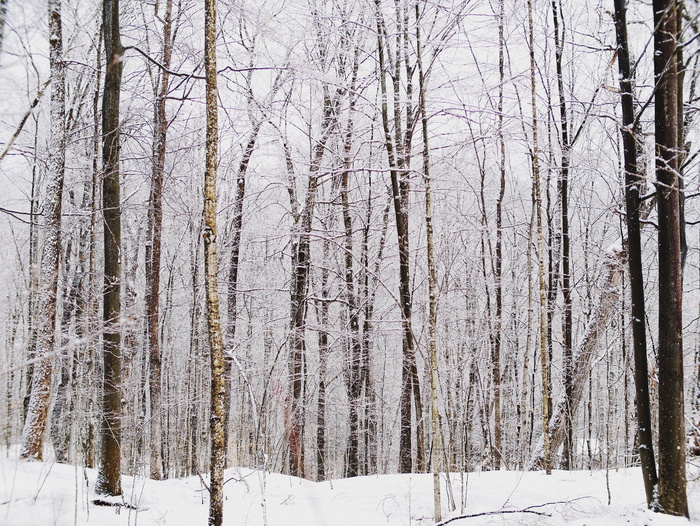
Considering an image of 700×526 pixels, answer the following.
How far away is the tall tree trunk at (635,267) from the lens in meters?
3.97

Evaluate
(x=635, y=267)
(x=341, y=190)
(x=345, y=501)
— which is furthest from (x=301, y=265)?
(x=635, y=267)

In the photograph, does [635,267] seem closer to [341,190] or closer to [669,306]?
[669,306]

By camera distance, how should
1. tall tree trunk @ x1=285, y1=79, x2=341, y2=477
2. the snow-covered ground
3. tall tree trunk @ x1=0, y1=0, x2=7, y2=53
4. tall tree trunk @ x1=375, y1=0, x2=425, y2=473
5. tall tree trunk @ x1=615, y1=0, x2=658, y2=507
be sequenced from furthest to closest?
1. tall tree trunk @ x1=285, y1=79, x2=341, y2=477
2. tall tree trunk @ x1=375, y1=0, x2=425, y2=473
3. the snow-covered ground
4. tall tree trunk @ x1=615, y1=0, x2=658, y2=507
5. tall tree trunk @ x1=0, y1=0, x2=7, y2=53

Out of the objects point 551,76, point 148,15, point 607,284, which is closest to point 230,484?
point 607,284

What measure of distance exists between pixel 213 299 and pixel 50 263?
196 inches

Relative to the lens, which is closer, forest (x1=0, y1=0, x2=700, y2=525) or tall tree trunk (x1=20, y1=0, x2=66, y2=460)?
forest (x1=0, y1=0, x2=700, y2=525)

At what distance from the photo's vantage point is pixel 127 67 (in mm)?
9938

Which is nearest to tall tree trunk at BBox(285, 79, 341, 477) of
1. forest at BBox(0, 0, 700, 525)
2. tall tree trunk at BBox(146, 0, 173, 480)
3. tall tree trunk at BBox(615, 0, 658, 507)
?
forest at BBox(0, 0, 700, 525)

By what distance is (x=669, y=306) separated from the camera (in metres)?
3.77

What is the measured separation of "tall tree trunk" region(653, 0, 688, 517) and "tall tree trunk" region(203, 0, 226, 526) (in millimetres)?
3720

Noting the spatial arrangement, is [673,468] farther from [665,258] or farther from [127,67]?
[127,67]

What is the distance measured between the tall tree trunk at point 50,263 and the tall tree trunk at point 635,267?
7.28 meters

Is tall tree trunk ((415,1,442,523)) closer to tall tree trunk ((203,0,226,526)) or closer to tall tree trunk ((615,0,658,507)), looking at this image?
tall tree trunk ((615,0,658,507))

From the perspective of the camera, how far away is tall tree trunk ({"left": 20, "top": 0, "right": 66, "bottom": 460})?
690 cm
